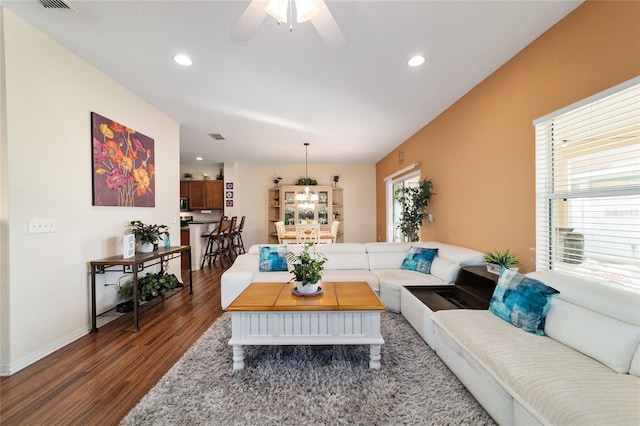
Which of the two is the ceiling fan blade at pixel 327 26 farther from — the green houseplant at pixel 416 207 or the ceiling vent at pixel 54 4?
the green houseplant at pixel 416 207

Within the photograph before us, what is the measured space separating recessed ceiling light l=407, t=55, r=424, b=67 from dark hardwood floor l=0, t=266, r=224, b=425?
3365 mm

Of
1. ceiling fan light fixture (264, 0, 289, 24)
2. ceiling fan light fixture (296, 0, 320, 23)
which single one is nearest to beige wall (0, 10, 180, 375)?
ceiling fan light fixture (264, 0, 289, 24)

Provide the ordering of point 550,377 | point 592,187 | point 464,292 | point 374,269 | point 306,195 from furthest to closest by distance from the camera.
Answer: point 306,195
point 374,269
point 464,292
point 592,187
point 550,377

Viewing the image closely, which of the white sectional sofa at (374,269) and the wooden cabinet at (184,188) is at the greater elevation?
the wooden cabinet at (184,188)

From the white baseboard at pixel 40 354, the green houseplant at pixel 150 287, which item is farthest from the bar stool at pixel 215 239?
the white baseboard at pixel 40 354

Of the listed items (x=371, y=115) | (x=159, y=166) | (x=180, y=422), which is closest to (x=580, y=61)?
(x=371, y=115)

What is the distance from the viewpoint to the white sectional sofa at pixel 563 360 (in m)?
1.05

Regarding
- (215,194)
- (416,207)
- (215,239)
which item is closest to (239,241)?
(215,239)

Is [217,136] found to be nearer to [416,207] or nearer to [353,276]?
[353,276]

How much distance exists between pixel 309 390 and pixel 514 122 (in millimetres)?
2932

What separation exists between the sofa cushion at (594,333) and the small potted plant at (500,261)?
2.44 ft

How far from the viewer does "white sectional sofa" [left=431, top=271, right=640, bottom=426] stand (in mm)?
1053

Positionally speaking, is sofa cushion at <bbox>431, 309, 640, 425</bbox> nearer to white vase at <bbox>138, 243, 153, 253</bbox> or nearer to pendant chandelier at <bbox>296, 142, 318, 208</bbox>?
white vase at <bbox>138, 243, 153, 253</bbox>

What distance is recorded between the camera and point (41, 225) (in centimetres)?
210
